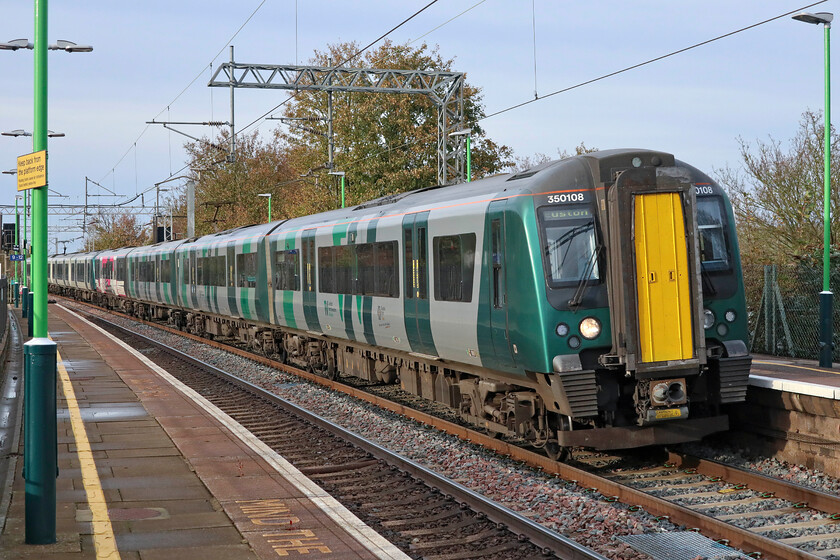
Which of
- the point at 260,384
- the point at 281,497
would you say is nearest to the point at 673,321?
the point at 281,497

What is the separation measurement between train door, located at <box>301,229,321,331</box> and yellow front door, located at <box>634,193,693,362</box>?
933 cm

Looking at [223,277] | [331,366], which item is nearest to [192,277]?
[223,277]

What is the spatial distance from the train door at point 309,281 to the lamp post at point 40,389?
1080cm

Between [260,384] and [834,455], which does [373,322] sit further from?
[834,455]

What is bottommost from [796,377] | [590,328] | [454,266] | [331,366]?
[331,366]

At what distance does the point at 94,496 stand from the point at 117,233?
265ft

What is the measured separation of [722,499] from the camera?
8633 millimetres

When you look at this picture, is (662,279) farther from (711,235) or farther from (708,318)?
(711,235)

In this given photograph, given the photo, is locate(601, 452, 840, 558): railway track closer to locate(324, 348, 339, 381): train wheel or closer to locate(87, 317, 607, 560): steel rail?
locate(87, 317, 607, 560): steel rail

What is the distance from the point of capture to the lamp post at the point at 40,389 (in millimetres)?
6770

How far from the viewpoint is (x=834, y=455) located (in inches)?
375

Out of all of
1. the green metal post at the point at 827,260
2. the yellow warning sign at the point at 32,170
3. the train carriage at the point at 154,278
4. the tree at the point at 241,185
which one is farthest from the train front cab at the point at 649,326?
the tree at the point at 241,185

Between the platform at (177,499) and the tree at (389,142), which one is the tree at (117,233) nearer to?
the tree at (389,142)

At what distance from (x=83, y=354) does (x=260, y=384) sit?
7.34 m
